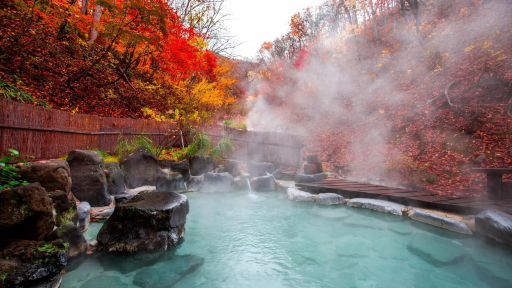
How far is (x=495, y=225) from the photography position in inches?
123

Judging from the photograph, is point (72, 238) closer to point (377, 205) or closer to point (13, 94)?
point (13, 94)

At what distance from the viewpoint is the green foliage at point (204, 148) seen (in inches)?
270

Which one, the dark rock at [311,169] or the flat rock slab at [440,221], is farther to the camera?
the dark rock at [311,169]

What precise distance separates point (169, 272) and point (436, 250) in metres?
3.78

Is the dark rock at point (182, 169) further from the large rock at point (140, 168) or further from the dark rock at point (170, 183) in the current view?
the large rock at point (140, 168)

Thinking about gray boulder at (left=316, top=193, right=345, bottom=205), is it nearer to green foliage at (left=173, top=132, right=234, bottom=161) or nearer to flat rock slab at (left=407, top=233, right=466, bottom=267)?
flat rock slab at (left=407, top=233, right=466, bottom=267)

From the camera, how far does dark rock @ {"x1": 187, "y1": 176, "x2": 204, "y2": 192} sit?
6.46 meters

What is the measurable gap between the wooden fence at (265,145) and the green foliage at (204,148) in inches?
18.0

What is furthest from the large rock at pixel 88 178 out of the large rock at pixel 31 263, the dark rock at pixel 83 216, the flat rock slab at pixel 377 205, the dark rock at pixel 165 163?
the flat rock slab at pixel 377 205

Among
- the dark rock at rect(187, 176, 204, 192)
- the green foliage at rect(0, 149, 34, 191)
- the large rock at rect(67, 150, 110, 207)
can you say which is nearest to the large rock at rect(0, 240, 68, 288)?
the green foliage at rect(0, 149, 34, 191)

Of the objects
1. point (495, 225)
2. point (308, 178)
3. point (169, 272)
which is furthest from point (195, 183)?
point (495, 225)

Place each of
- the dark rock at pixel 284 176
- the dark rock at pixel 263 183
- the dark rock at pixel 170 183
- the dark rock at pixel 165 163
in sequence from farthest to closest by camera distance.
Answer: the dark rock at pixel 284 176 → the dark rock at pixel 263 183 → the dark rock at pixel 165 163 → the dark rock at pixel 170 183

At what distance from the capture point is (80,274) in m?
2.48

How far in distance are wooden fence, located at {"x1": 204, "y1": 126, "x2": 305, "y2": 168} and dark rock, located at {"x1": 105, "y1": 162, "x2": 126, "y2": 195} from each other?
3.44m
